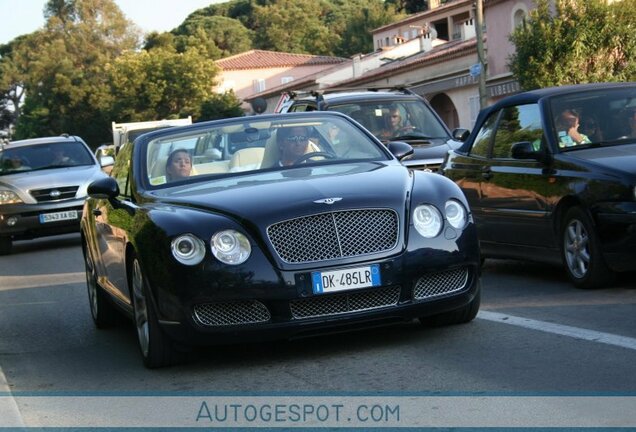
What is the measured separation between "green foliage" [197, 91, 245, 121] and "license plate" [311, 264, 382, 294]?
281 feet

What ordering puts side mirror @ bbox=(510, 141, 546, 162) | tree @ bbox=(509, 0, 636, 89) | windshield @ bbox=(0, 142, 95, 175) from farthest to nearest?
tree @ bbox=(509, 0, 636, 89), windshield @ bbox=(0, 142, 95, 175), side mirror @ bbox=(510, 141, 546, 162)

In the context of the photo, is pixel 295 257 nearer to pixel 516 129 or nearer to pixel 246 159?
pixel 246 159

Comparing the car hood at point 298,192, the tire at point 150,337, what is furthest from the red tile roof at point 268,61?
the tire at point 150,337

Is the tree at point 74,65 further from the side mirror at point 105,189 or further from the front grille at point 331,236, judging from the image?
the front grille at point 331,236

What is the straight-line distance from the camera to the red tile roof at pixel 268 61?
10781cm

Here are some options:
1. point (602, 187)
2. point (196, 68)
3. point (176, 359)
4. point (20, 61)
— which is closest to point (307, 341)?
point (176, 359)

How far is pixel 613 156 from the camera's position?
9586mm

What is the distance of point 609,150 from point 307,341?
331cm

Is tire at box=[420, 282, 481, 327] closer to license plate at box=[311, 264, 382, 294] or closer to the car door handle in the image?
license plate at box=[311, 264, 382, 294]

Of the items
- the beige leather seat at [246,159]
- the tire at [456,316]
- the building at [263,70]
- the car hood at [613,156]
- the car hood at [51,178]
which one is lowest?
the building at [263,70]

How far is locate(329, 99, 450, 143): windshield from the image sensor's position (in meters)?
16.6

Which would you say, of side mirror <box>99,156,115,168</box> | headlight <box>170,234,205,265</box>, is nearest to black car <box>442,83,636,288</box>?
headlight <box>170,234,205,265</box>

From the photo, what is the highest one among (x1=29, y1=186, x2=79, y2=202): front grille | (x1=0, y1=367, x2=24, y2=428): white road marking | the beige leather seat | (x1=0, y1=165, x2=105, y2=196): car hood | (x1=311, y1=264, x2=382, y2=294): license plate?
the beige leather seat

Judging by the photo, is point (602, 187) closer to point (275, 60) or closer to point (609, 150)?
point (609, 150)
